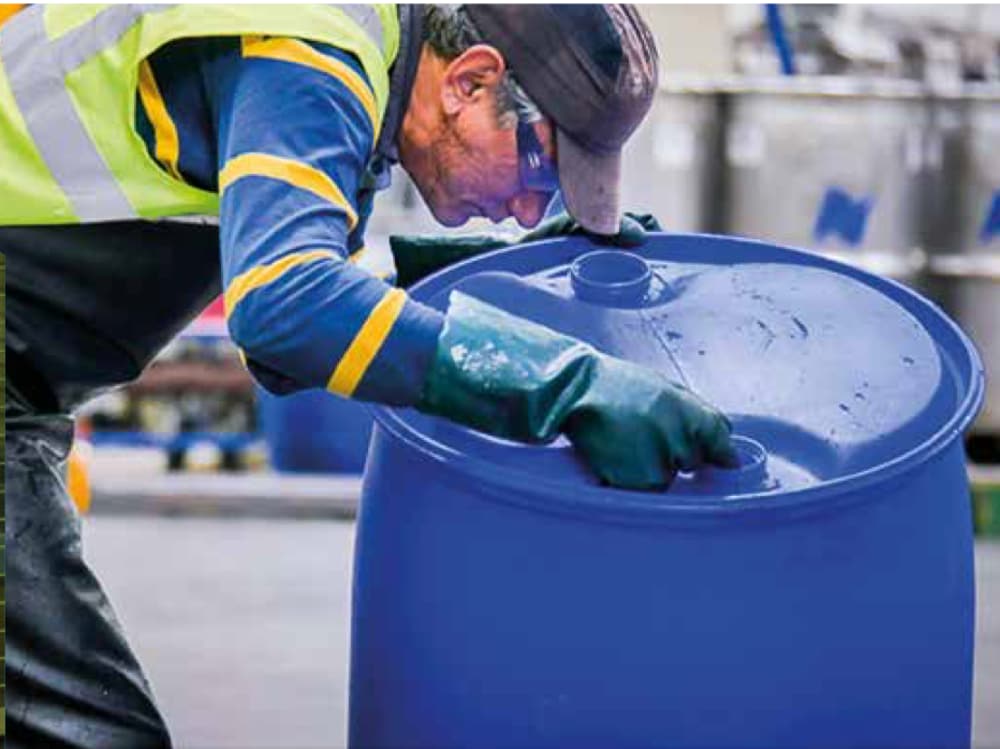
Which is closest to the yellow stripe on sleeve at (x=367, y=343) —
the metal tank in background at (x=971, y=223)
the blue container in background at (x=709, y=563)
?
the blue container in background at (x=709, y=563)

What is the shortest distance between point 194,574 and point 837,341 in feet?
7.22

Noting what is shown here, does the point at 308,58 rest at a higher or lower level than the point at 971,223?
higher

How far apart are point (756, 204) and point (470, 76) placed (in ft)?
12.9

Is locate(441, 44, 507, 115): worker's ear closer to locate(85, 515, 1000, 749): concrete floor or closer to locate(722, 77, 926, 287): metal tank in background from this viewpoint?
locate(85, 515, 1000, 749): concrete floor

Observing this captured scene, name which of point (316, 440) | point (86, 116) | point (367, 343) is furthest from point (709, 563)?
point (316, 440)

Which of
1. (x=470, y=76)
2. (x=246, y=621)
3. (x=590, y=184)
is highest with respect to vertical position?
(x=470, y=76)

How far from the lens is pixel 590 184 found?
1.74 m

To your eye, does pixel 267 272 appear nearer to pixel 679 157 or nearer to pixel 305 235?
pixel 305 235

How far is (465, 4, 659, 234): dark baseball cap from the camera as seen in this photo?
1646 millimetres

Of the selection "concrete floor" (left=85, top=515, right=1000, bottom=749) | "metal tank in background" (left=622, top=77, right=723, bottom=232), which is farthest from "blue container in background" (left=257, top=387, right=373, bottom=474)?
"metal tank in background" (left=622, top=77, right=723, bottom=232)

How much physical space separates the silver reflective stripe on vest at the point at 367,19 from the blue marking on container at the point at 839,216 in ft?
13.1

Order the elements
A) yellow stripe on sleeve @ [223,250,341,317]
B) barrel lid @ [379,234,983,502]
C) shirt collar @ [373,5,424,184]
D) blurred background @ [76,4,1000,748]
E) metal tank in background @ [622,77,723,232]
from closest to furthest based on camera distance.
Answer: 1. yellow stripe on sleeve @ [223,250,341,317]
2. barrel lid @ [379,234,983,502]
3. shirt collar @ [373,5,424,184]
4. blurred background @ [76,4,1000,748]
5. metal tank in background @ [622,77,723,232]

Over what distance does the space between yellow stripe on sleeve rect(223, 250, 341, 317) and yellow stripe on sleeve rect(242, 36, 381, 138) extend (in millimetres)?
151

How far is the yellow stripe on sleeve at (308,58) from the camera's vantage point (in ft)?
4.92
